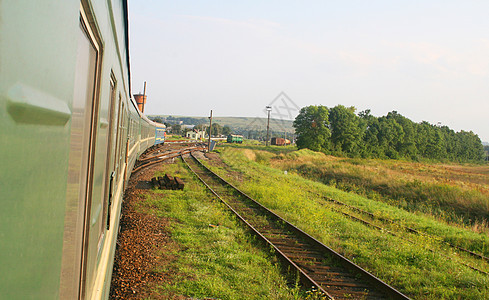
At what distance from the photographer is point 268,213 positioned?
10.9m

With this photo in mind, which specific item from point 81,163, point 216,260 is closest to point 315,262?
point 216,260

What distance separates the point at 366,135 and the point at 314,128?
13440mm

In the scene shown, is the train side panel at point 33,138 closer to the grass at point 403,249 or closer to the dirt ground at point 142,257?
the dirt ground at point 142,257

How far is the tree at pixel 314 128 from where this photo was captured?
57.0 m

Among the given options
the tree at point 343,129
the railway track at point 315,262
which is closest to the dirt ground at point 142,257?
the railway track at point 315,262

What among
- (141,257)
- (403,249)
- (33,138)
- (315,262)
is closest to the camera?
(33,138)

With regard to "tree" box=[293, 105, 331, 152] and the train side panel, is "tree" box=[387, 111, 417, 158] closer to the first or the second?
"tree" box=[293, 105, 331, 152]

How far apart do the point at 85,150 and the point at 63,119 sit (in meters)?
0.77

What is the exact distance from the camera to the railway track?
5.98 metres

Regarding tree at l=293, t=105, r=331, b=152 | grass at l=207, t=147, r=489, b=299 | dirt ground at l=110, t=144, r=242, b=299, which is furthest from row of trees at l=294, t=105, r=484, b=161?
dirt ground at l=110, t=144, r=242, b=299

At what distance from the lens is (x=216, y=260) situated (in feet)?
22.5

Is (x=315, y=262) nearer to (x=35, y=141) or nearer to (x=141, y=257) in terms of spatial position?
(x=141, y=257)

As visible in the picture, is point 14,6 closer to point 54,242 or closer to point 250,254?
point 54,242

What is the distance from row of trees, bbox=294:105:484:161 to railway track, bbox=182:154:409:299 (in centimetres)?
4768
